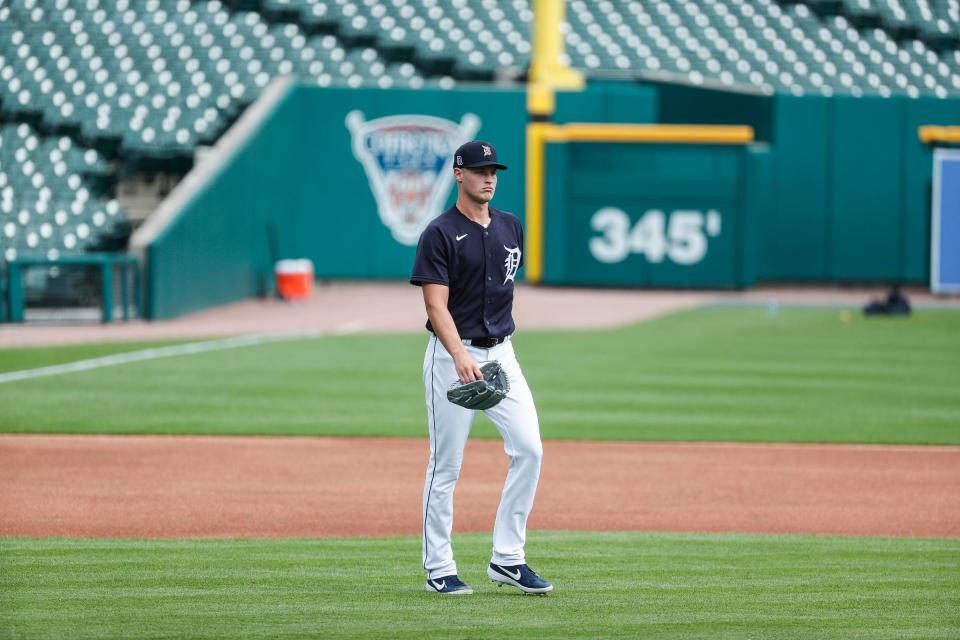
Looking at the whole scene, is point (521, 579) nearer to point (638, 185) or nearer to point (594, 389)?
point (594, 389)

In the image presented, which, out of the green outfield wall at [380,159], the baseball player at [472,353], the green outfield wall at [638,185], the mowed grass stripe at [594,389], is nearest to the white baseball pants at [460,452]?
the baseball player at [472,353]

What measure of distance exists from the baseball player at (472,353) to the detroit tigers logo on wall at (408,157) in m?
18.5

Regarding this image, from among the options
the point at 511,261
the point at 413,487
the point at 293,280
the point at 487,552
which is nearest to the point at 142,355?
the point at 293,280

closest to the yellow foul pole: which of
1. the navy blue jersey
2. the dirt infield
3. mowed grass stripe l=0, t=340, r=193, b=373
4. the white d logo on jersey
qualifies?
mowed grass stripe l=0, t=340, r=193, b=373

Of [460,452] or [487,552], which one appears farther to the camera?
[487,552]

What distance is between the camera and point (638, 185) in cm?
2336

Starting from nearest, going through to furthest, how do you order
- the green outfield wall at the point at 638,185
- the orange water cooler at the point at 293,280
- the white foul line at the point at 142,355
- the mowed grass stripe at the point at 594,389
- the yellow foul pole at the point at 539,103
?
the mowed grass stripe at the point at 594,389 < the white foul line at the point at 142,355 < the orange water cooler at the point at 293,280 < the green outfield wall at the point at 638,185 < the yellow foul pole at the point at 539,103

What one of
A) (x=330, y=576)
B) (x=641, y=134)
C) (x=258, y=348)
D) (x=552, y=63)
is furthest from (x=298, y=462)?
(x=552, y=63)

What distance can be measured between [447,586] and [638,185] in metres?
18.2

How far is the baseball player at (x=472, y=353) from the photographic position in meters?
5.57

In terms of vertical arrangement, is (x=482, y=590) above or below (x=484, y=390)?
below

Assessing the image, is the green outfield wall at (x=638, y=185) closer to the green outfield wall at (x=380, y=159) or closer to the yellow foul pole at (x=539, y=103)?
the green outfield wall at (x=380, y=159)

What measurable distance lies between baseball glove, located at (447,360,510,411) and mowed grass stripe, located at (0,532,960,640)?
0.75 meters

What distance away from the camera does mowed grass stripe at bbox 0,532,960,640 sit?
5008 mm
